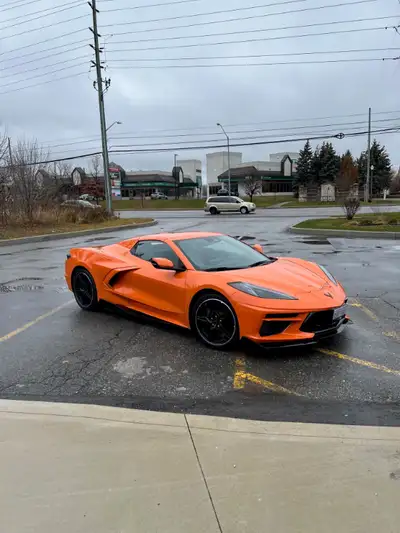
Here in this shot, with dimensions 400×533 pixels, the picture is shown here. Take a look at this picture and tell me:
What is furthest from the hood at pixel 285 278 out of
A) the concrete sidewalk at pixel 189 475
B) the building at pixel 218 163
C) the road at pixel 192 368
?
the building at pixel 218 163

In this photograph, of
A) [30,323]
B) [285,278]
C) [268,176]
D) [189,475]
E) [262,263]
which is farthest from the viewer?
[268,176]

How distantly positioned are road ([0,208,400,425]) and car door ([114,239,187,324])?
1.02ft

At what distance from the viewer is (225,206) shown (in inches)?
1606

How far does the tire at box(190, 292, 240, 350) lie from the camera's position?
438cm

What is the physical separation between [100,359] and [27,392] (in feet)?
2.91

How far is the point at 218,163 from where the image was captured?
323 feet

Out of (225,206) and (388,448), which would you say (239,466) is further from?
(225,206)

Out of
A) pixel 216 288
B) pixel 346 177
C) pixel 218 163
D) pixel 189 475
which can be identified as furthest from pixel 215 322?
pixel 218 163

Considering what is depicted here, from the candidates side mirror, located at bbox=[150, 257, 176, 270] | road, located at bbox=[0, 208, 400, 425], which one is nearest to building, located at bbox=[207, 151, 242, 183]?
road, located at bbox=[0, 208, 400, 425]

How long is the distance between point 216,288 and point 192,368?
86 cm

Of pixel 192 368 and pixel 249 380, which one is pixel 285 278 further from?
pixel 192 368

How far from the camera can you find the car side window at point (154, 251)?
5.25m

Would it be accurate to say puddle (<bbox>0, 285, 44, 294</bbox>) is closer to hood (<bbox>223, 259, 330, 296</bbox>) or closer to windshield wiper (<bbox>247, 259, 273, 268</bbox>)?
windshield wiper (<bbox>247, 259, 273, 268</bbox>)

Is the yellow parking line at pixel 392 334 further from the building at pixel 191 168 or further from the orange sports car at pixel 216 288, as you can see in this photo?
the building at pixel 191 168
